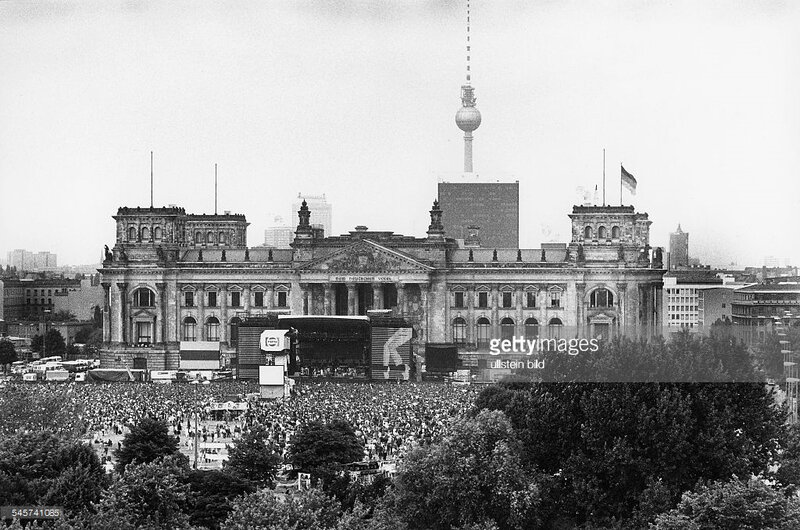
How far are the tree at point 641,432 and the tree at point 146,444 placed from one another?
544 inches

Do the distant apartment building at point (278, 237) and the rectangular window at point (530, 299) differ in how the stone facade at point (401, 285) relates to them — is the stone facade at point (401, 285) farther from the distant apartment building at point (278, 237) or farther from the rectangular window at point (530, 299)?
the distant apartment building at point (278, 237)

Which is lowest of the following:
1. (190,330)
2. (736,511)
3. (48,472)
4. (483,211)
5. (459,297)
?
(736,511)

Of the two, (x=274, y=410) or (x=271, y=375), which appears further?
(x=271, y=375)

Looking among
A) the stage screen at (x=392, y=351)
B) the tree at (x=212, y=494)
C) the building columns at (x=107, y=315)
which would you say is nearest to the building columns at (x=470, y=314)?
the stage screen at (x=392, y=351)

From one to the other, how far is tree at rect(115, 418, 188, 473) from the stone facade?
5182 cm

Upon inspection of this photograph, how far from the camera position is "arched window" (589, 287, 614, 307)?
11219cm

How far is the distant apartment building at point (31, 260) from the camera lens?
10752cm

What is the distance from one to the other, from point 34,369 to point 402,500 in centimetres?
6020

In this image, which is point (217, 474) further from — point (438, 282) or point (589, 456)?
point (438, 282)

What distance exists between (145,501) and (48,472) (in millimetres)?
6629

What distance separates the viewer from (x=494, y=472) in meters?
47.2

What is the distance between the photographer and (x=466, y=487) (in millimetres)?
46969
